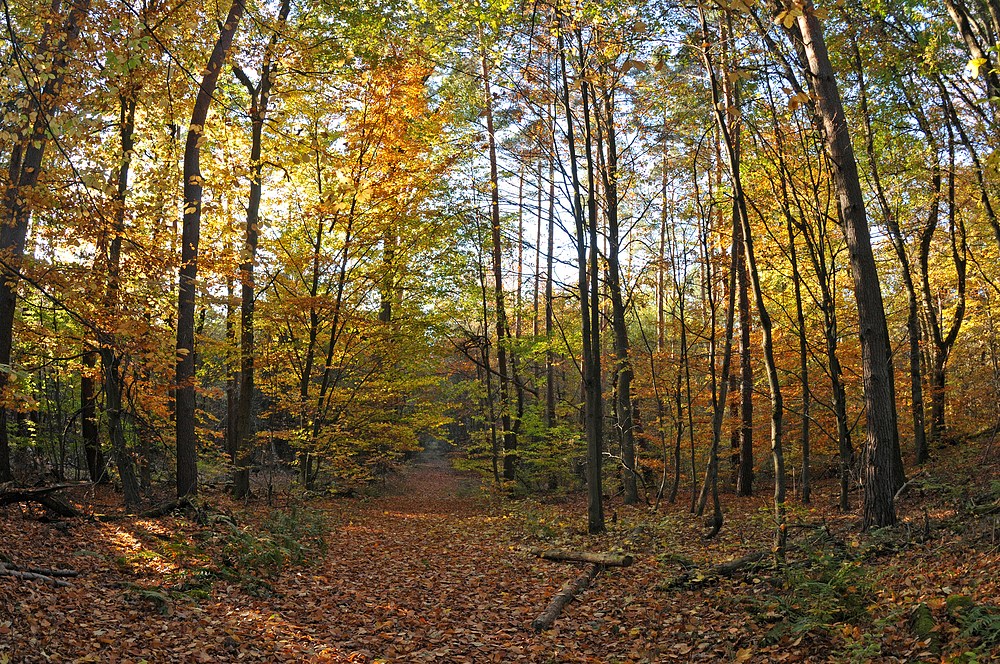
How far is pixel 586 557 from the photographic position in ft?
27.3

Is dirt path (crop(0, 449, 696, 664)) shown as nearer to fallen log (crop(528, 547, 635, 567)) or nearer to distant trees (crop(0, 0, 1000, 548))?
fallen log (crop(528, 547, 635, 567))

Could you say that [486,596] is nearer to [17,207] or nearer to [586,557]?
[586,557]

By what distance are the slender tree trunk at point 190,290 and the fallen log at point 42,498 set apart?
183cm

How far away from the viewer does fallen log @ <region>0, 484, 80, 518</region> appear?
7.32 m

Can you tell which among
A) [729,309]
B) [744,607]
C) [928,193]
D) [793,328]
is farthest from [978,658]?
[928,193]

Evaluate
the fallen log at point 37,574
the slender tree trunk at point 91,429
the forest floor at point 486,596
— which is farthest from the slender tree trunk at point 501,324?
the fallen log at point 37,574

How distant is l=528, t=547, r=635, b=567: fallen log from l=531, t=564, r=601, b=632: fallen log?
0.13 meters

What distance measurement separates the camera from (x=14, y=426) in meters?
12.6

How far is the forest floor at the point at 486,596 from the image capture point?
452cm

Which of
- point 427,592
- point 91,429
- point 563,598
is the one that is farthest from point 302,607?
point 91,429

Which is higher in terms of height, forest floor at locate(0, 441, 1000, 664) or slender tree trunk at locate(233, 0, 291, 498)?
slender tree trunk at locate(233, 0, 291, 498)

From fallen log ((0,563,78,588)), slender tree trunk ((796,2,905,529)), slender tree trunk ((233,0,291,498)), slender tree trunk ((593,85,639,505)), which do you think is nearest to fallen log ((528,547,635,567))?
slender tree trunk ((796,2,905,529))

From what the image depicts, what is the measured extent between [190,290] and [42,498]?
3481 millimetres

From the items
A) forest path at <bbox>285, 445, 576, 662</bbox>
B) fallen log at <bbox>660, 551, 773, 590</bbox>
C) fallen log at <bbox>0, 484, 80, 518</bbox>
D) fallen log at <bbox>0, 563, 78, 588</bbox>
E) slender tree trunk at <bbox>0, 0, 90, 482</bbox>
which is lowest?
forest path at <bbox>285, 445, 576, 662</bbox>
